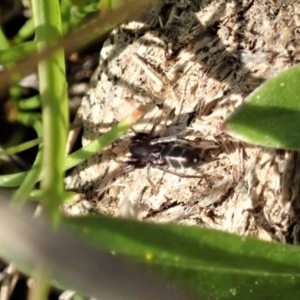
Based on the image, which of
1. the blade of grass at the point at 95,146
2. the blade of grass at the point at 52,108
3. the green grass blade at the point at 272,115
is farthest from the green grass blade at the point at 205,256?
the blade of grass at the point at 95,146

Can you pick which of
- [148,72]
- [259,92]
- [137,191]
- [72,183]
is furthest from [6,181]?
[259,92]

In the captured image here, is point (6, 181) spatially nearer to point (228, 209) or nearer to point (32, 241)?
point (228, 209)

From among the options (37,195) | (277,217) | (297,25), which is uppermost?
(297,25)

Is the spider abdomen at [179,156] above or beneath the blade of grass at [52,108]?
beneath

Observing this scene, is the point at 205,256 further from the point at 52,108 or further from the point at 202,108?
the point at 202,108

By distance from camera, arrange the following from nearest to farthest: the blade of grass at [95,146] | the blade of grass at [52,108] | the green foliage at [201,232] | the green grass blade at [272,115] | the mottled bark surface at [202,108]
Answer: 1. the blade of grass at [52,108]
2. the green foliage at [201,232]
3. the green grass blade at [272,115]
4. the blade of grass at [95,146]
5. the mottled bark surface at [202,108]

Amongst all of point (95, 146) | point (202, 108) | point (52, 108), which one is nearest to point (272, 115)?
point (202, 108)

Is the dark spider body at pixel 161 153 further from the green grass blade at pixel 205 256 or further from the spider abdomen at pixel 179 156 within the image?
the green grass blade at pixel 205 256

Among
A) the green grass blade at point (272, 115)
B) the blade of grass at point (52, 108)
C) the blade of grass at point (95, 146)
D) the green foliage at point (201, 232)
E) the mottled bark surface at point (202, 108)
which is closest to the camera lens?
the blade of grass at point (52, 108)
